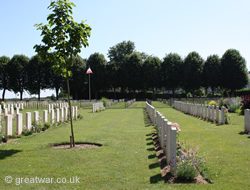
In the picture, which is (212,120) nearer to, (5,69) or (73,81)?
(73,81)

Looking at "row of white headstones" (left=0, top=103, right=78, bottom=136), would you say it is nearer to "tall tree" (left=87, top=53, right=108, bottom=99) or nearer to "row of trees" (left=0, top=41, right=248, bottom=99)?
"tall tree" (left=87, top=53, right=108, bottom=99)

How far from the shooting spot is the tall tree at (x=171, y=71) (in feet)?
209

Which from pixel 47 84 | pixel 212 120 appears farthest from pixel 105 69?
pixel 212 120

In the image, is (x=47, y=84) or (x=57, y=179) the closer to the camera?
(x=57, y=179)

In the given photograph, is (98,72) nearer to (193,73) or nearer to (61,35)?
(193,73)

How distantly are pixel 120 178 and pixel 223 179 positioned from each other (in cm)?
205

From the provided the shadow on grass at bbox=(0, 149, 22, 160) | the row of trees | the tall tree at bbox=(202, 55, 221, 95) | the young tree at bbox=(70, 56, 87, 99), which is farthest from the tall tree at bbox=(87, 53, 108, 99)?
the shadow on grass at bbox=(0, 149, 22, 160)

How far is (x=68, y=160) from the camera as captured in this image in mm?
6633

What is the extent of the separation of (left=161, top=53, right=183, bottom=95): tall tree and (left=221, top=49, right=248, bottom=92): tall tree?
34.8 ft

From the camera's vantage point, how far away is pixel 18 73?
205 ft

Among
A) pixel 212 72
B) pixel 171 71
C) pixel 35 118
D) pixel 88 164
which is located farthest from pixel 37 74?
pixel 88 164

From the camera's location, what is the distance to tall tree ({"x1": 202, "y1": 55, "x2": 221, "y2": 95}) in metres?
58.9

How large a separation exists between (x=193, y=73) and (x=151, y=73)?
10.1m

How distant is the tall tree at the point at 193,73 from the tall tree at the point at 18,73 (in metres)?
38.9
